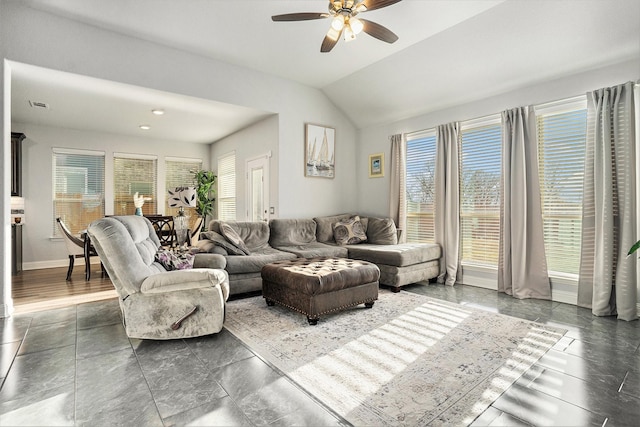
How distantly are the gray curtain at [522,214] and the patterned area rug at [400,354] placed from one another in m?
1.04

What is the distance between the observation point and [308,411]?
1.72m

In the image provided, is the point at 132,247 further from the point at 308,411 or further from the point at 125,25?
the point at 125,25

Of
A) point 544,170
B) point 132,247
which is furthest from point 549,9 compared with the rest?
point 132,247

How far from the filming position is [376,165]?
590cm

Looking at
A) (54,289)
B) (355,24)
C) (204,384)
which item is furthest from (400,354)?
(54,289)

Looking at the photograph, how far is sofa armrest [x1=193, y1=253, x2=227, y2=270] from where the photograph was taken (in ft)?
11.8

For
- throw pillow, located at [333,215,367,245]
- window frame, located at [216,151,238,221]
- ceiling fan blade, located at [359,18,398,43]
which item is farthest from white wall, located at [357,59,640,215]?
window frame, located at [216,151,238,221]

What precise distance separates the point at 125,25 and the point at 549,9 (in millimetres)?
4414

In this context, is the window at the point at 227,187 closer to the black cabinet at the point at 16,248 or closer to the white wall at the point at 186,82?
the white wall at the point at 186,82

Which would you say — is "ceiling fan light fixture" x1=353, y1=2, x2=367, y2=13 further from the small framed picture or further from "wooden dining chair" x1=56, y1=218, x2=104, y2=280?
"wooden dining chair" x1=56, y1=218, x2=104, y2=280

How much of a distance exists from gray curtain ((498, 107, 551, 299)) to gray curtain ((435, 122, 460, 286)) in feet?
2.16

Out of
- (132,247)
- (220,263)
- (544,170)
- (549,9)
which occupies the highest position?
(549,9)

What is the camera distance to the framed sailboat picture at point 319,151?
5621 mm

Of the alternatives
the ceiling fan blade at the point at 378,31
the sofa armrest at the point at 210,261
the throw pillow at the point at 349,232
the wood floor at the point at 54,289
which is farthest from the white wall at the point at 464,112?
the wood floor at the point at 54,289
